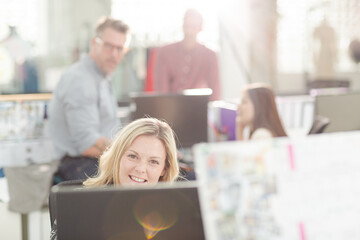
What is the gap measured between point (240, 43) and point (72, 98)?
A: 348cm

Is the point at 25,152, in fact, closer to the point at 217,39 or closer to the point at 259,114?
the point at 259,114

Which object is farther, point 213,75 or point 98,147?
point 213,75

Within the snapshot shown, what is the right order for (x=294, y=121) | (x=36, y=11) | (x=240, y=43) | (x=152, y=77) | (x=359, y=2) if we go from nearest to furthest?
(x=294, y=121)
(x=152, y=77)
(x=240, y=43)
(x=36, y=11)
(x=359, y=2)

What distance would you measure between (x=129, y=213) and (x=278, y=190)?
273 mm

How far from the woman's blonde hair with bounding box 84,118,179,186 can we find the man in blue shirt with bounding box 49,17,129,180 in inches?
38.0

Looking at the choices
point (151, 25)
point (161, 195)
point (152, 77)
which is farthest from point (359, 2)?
point (161, 195)

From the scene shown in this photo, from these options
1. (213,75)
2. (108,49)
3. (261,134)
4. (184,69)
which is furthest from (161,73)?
(261,134)

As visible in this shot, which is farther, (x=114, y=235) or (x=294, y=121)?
(x=294, y=121)

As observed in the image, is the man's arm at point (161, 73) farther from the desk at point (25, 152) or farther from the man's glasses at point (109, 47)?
the desk at point (25, 152)

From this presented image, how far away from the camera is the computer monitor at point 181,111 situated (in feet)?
9.46

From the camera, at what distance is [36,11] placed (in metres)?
6.39

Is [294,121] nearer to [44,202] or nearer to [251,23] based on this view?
[44,202]

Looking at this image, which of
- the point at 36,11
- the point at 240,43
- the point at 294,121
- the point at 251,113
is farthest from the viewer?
the point at 36,11

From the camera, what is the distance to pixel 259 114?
261cm
